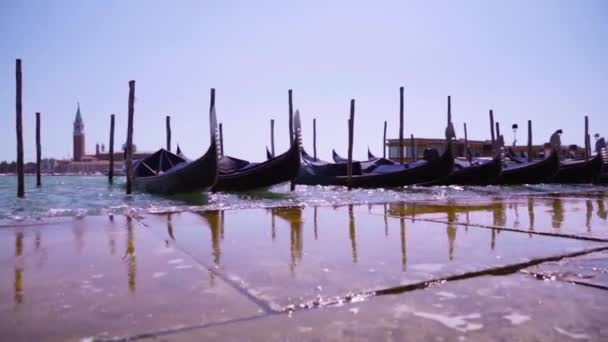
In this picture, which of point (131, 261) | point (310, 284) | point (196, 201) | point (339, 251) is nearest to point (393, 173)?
point (196, 201)

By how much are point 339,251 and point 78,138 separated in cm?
11763

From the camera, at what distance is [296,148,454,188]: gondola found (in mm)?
14695

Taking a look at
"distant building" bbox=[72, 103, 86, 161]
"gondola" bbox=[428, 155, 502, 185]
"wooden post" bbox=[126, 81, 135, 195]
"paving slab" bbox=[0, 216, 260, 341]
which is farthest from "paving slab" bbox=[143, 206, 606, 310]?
"distant building" bbox=[72, 103, 86, 161]

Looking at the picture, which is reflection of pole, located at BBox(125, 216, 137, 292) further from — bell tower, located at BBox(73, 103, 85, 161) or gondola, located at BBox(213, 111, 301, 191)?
bell tower, located at BBox(73, 103, 85, 161)

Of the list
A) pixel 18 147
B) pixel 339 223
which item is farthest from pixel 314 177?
pixel 339 223

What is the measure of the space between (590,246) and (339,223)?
1935 millimetres

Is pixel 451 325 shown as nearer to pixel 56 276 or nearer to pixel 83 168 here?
pixel 56 276

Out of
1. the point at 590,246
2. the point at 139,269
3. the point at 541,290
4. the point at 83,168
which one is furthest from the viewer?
the point at 83,168

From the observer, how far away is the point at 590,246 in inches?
95.5

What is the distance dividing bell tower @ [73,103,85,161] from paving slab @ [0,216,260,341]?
11321 centimetres

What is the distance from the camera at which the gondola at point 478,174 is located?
16.1 meters

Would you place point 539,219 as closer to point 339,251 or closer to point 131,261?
point 339,251

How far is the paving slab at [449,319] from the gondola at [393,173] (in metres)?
13.1

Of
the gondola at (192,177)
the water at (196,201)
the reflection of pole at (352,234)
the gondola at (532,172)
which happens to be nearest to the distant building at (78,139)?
the water at (196,201)
